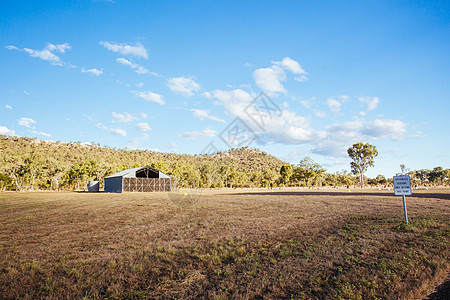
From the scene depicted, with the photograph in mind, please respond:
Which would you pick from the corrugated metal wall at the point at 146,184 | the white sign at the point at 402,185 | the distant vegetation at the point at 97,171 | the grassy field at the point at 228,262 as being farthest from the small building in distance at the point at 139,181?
the white sign at the point at 402,185

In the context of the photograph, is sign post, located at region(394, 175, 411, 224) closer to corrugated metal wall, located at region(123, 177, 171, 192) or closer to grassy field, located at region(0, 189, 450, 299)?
grassy field, located at region(0, 189, 450, 299)

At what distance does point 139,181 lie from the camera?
171 feet

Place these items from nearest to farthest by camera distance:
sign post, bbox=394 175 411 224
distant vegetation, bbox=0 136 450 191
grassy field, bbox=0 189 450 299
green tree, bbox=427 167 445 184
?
grassy field, bbox=0 189 450 299
sign post, bbox=394 175 411 224
distant vegetation, bbox=0 136 450 191
green tree, bbox=427 167 445 184

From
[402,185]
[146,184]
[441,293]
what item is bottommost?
[441,293]

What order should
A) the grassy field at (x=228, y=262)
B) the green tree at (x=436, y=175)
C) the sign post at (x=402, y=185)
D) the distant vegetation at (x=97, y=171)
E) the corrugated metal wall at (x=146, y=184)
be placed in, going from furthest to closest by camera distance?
the green tree at (x=436, y=175) < the distant vegetation at (x=97, y=171) < the corrugated metal wall at (x=146, y=184) < the sign post at (x=402, y=185) < the grassy field at (x=228, y=262)

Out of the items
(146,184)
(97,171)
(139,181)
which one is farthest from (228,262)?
(97,171)

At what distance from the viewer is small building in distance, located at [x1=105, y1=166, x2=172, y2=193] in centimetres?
5012

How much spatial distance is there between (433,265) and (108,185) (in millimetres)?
61341

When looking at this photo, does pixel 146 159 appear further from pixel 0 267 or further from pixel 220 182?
pixel 0 267

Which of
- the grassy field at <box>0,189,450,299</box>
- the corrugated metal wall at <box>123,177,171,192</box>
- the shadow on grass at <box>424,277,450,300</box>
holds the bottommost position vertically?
the shadow on grass at <box>424,277,450,300</box>

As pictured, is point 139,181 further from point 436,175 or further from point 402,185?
point 436,175

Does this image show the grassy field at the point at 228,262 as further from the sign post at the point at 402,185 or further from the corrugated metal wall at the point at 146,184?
the corrugated metal wall at the point at 146,184

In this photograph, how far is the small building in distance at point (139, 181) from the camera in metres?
50.1

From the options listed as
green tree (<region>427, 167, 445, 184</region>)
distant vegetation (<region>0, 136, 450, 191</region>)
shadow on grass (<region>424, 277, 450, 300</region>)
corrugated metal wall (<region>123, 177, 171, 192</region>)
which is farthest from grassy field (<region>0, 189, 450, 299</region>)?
green tree (<region>427, 167, 445, 184</region>)
